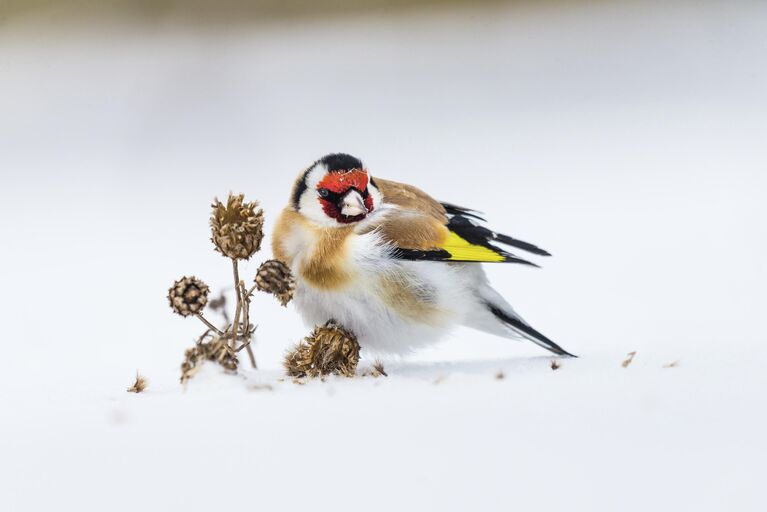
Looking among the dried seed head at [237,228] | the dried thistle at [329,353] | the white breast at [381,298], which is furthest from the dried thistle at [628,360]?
the dried seed head at [237,228]

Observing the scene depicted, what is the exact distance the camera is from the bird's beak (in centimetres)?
97

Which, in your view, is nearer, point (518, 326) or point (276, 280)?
point (276, 280)

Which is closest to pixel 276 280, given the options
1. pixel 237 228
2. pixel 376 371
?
pixel 237 228

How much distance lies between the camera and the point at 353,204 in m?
0.97

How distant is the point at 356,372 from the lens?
1.03 m

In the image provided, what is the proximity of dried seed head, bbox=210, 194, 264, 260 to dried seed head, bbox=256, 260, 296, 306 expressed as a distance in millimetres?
27

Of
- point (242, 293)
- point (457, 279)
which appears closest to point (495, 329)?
point (457, 279)

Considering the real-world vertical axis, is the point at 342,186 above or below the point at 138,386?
above

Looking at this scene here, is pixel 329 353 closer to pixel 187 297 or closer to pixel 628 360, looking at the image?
pixel 187 297

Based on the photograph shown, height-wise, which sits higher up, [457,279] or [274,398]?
[457,279]

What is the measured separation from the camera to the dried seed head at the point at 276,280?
93cm

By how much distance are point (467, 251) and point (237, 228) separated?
0.25 meters

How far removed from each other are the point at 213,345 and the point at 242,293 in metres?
0.07

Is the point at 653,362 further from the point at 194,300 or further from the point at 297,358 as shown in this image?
the point at 194,300
